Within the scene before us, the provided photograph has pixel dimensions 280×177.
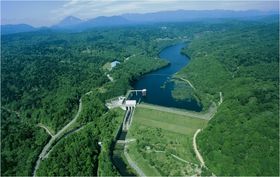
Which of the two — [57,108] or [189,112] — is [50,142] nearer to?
[57,108]

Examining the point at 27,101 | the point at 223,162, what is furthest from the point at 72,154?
the point at 27,101

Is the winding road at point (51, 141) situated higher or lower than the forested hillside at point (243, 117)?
lower

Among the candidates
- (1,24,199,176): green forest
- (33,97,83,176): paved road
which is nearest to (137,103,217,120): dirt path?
(1,24,199,176): green forest

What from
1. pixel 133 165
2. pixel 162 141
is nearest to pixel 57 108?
pixel 162 141

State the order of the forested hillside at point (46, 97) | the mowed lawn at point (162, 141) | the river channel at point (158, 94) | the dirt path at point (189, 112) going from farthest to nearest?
the dirt path at point (189, 112)
the forested hillside at point (46, 97)
the river channel at point (158, 94)
the mowed lawn at point (162, 141)

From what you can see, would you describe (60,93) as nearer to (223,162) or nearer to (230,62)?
(223,162)

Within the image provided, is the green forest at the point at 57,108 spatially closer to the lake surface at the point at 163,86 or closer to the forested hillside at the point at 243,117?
the lake surface at the point at 163,86

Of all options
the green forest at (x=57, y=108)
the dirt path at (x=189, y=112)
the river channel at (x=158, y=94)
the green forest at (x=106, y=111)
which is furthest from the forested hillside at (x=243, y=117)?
the green forest at (x=57, y=108)
